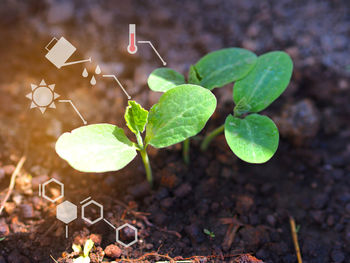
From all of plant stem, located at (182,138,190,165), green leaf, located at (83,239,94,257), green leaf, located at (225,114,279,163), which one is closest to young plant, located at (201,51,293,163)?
green leaf, located at (225,114,279,163)

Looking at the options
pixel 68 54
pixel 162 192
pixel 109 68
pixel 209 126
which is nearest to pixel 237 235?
pixel 162 192

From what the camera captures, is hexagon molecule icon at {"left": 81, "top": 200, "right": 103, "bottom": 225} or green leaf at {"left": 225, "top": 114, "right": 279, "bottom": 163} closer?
green leaf at {"left": 225, "top": 114, "right": 279, "bottom": 163}

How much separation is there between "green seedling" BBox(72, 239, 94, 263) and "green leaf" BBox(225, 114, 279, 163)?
611 millimetres

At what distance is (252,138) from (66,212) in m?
0.76

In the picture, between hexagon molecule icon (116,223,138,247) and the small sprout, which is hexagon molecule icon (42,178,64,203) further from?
the small sprout

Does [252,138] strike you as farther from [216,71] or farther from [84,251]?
[84,251]

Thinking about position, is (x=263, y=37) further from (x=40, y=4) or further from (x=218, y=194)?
(x=40, y=4)

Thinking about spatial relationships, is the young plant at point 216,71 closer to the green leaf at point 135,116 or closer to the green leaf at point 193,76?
the green leaf at point 193,76

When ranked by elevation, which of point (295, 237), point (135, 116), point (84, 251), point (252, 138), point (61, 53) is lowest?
point (295, 237)

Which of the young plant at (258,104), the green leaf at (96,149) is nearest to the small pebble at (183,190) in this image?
the young plant at (258,104)

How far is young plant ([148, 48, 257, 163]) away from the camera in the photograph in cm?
144

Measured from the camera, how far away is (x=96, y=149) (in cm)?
120

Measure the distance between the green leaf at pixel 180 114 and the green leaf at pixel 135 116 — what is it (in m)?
0.04

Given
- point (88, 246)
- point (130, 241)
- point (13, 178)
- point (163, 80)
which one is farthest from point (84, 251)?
point (163, 80)
